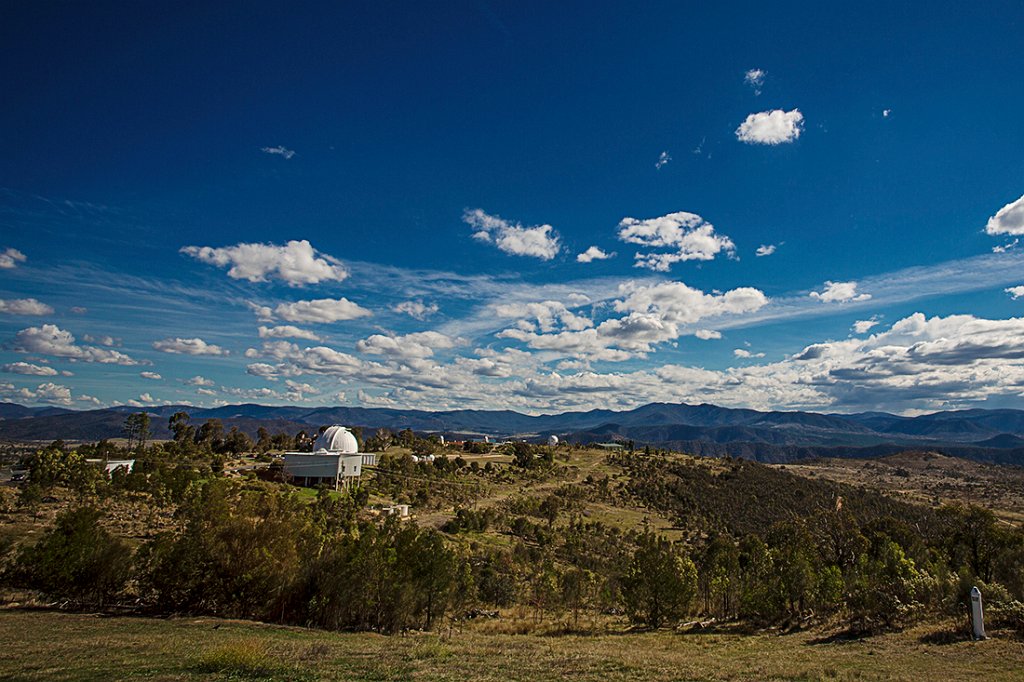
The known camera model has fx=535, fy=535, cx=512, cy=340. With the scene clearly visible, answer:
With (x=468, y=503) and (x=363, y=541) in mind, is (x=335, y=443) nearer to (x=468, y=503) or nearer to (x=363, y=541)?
(x=468, y=503)

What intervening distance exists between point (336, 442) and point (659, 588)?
273 feet

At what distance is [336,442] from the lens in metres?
107

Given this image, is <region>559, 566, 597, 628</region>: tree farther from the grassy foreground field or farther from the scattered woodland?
the grassy foreground field

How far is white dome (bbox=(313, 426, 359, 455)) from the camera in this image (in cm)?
10594

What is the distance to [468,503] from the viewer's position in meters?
87.9

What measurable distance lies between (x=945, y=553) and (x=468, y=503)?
63.6 m

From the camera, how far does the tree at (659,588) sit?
122 feet

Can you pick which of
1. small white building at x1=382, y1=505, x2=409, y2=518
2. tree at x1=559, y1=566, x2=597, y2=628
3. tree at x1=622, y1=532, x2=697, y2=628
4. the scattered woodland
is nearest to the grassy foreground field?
the scattered woodland

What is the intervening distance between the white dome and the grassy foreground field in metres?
81.2

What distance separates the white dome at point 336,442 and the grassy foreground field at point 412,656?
81188 millimetres

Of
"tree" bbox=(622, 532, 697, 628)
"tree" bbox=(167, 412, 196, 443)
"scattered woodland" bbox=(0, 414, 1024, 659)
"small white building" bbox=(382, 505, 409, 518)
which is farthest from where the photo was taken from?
"tree" bbox=(167, 412, 196, 443)

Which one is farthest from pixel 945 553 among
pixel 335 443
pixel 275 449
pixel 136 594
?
pixel 275 449

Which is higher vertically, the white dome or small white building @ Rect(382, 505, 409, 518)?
the white dome

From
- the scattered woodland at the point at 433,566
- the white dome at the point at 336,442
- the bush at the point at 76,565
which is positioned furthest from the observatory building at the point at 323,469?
the bush at the point at 76,565
